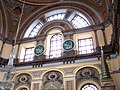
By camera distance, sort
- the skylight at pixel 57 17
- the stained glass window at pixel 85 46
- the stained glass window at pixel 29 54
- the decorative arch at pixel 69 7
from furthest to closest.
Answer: the skylight at pixel 57 17
the stained glass window at pixel 29 54
the decorative arch at pixel 69 7
the stained glass window at pixel 85 46

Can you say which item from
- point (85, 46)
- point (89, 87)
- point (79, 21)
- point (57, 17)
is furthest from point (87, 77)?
point (57, 17)

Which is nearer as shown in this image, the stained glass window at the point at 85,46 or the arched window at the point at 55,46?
the stained glass window at the point at 85,46

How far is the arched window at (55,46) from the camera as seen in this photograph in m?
11.6

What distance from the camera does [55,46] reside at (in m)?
12.0

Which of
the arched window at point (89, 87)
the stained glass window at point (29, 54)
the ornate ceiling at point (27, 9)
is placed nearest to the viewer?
the arched window at point (89, 87)

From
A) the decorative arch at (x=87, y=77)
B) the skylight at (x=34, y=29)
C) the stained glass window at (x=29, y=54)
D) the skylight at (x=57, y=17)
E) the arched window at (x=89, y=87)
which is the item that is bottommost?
the arched window at (x=89, y=87)

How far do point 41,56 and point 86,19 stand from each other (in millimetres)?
4581

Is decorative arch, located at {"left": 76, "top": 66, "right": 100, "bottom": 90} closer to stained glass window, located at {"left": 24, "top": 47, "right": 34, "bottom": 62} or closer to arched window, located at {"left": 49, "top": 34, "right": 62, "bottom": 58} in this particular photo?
arched window, located at {"left": 49, "top": 34, "right": 62, "bottom": 58}

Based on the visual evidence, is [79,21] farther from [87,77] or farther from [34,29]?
[87,77]

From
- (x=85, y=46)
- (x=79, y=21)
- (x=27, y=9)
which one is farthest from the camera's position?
(x=27, y=9)

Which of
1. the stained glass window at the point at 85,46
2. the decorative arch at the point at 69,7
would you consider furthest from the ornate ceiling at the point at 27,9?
the stained glass window at the point at 85,46

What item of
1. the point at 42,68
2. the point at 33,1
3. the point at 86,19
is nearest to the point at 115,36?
the point at 86,19

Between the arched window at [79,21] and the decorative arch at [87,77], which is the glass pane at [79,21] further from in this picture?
the decorative arch at [87,77]

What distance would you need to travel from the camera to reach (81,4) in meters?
12.5
